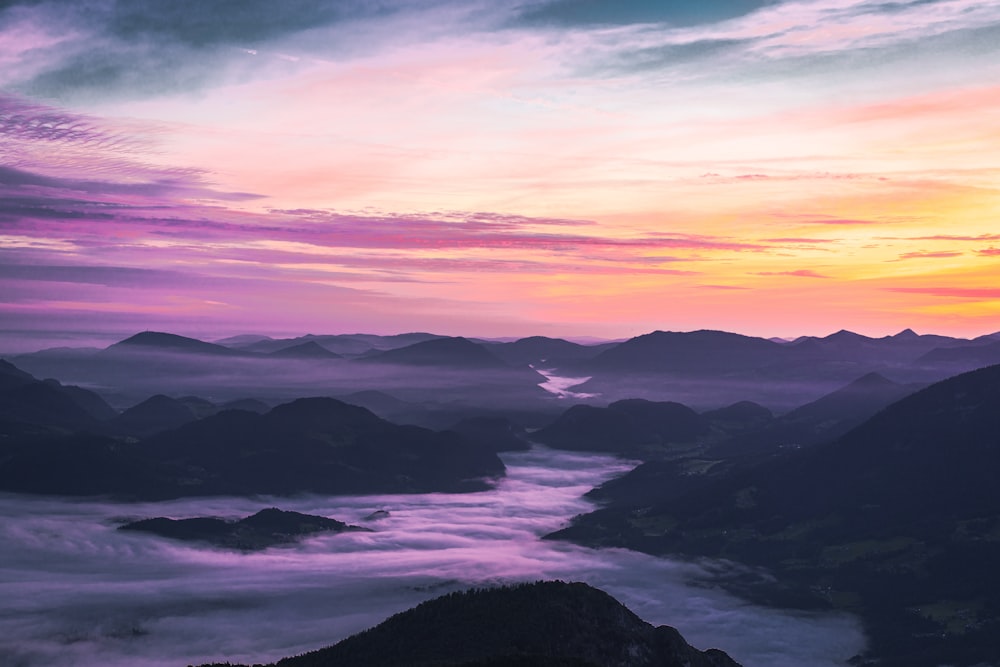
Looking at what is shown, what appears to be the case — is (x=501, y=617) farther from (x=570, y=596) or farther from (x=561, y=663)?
(x=561, y=663)

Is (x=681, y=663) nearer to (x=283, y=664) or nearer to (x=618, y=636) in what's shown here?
(x=618, y=636)

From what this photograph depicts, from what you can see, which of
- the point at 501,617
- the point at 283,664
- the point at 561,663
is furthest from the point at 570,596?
the point at 283,664

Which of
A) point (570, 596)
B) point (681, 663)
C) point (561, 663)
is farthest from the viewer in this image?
point (570, 596)

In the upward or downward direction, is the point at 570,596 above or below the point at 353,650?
above

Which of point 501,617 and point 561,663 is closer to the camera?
point 561,663

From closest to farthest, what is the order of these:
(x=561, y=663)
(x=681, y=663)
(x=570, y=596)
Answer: (x=561, y=663), (x=681, y=663), (x=570, y=596)

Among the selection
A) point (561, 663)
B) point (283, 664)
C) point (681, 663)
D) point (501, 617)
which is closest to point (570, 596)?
point (501, 617)
